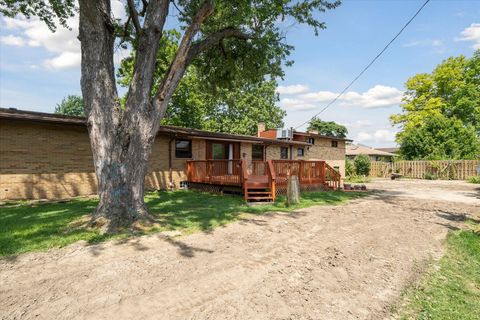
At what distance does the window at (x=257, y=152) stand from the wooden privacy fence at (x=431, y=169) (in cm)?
1785

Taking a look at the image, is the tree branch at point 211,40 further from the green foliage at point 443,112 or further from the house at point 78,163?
the green foliage at point 443,112

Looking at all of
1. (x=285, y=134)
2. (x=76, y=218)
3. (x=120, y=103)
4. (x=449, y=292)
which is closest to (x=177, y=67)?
(x=120, y=103)

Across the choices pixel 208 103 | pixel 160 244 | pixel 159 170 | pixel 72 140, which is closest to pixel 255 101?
pixel 208 103

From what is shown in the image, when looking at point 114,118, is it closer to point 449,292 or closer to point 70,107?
point 449,292

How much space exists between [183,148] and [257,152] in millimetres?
6536

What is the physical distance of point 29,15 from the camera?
35.9 ft

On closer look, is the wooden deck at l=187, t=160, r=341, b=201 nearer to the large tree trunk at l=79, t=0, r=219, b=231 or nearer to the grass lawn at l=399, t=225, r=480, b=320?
the large tree trunk at l=79, t=0, r=219, b=231

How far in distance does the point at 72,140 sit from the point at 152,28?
7502 mm

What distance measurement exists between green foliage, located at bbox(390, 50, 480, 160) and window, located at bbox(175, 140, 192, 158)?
88.4 feet

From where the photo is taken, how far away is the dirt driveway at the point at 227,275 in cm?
324

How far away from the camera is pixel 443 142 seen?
99.8 ft

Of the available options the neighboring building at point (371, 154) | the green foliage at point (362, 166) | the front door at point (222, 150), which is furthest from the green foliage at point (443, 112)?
the front door at point (222, 150)

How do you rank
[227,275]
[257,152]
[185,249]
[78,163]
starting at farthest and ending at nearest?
[257,152] < [78,163] < [185,249] < [227,275]

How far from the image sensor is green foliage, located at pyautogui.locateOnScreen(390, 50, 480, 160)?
30406 millimetres
